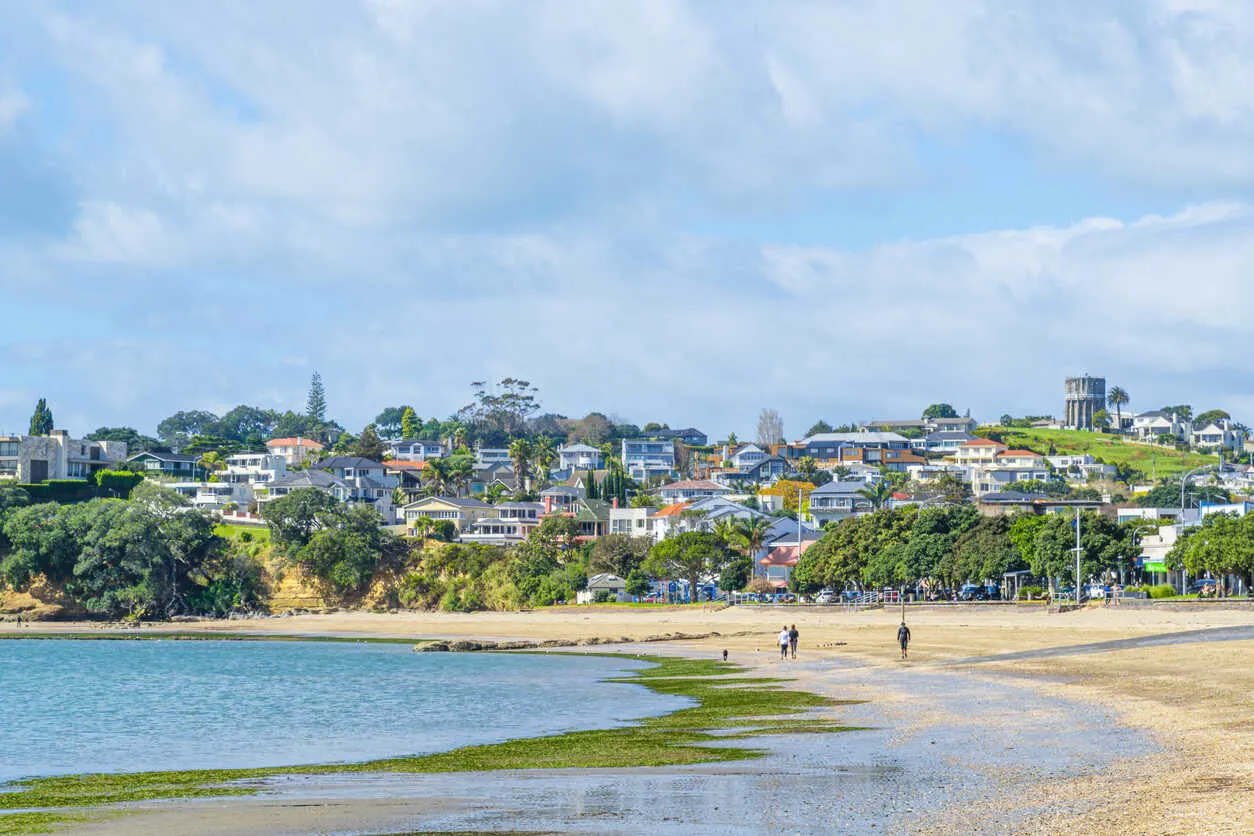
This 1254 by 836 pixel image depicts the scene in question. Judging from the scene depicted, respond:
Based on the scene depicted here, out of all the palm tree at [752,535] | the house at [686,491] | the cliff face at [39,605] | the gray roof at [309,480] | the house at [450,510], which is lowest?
the cliff face at [39,605]

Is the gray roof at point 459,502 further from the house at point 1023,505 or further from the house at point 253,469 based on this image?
the house at point 1023,505

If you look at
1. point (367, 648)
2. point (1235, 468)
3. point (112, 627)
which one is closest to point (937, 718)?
point (367, 648)

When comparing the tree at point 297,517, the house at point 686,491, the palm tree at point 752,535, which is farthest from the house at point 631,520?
the tree at point 297,517

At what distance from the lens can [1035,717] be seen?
29.9 meters

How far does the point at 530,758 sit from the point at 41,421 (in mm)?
162566

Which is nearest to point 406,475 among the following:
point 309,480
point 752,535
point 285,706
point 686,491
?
point 309,480

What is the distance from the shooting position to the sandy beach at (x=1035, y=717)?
733 inches

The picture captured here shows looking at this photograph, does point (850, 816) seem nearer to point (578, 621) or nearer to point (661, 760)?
point (661, 760)

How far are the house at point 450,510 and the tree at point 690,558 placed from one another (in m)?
38.6

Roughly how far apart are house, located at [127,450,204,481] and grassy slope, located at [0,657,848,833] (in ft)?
466

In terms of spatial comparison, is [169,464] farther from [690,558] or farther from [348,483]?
[690,558]

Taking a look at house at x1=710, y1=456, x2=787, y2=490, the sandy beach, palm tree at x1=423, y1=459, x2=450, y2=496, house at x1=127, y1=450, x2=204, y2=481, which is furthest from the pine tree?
the sandy beach

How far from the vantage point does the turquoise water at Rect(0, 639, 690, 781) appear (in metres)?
32.8

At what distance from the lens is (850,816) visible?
61.7 ft
